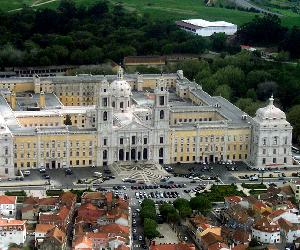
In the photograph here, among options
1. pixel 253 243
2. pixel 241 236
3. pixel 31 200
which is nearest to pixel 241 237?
pixel 241 236

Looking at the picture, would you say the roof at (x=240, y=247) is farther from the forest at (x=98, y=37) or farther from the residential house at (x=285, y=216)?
the forest at (x=98, y=37)

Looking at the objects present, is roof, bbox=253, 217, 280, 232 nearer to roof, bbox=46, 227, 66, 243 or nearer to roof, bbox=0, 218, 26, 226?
roof, bbox=46, 227, 66, 243

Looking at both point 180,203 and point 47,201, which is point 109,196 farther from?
point 180,203

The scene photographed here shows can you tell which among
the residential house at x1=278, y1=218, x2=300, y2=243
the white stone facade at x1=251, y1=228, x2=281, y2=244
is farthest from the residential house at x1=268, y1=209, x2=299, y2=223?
the white stone facade at x1=251, y1=228, x2=281, y2=244

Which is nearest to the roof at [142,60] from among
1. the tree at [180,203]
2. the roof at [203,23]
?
the roof at [203,23]

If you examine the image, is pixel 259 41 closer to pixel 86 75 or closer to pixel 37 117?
pixel 86 75
